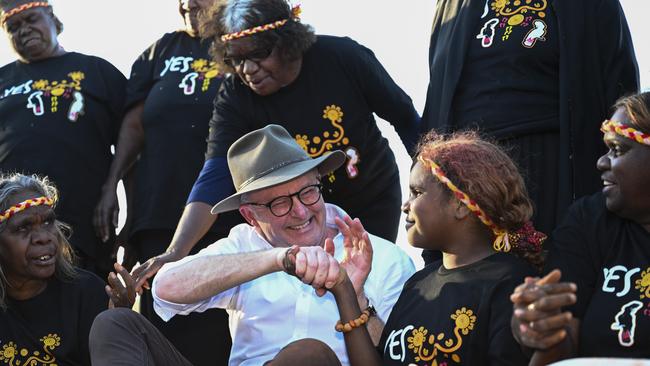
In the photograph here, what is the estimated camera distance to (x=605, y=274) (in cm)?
419

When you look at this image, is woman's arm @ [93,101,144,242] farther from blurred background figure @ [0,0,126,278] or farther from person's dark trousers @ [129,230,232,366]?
person's dark trousers @ [129,230,232,366]

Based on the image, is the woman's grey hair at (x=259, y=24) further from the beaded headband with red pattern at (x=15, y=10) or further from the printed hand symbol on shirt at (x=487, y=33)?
the beaded headband with red pattern at (x=15, y=10)

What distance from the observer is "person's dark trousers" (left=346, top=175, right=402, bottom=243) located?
19.2ft

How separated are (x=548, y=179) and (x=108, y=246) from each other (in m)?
2.60

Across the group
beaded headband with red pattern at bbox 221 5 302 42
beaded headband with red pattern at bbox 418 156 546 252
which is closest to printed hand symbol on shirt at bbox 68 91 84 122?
beaded headband with red pattern at bbox 221 5 302 42

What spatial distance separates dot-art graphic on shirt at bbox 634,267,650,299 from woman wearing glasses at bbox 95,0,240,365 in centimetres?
254

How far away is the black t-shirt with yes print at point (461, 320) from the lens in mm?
4059

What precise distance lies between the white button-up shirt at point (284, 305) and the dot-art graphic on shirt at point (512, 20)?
3.08 ft

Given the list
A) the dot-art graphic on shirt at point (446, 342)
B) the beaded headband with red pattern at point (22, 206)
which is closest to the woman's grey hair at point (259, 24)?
the beaded headband with red pattern at point (22, 206)

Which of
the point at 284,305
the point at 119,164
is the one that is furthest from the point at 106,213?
the point at 284,305

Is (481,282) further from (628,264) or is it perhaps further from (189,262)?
(189,262)

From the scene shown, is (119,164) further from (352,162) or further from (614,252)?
(614,252)

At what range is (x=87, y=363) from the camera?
5.45 metres

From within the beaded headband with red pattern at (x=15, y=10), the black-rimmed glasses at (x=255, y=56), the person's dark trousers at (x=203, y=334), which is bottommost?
the person's dark trousers at (x=203, y=334)
